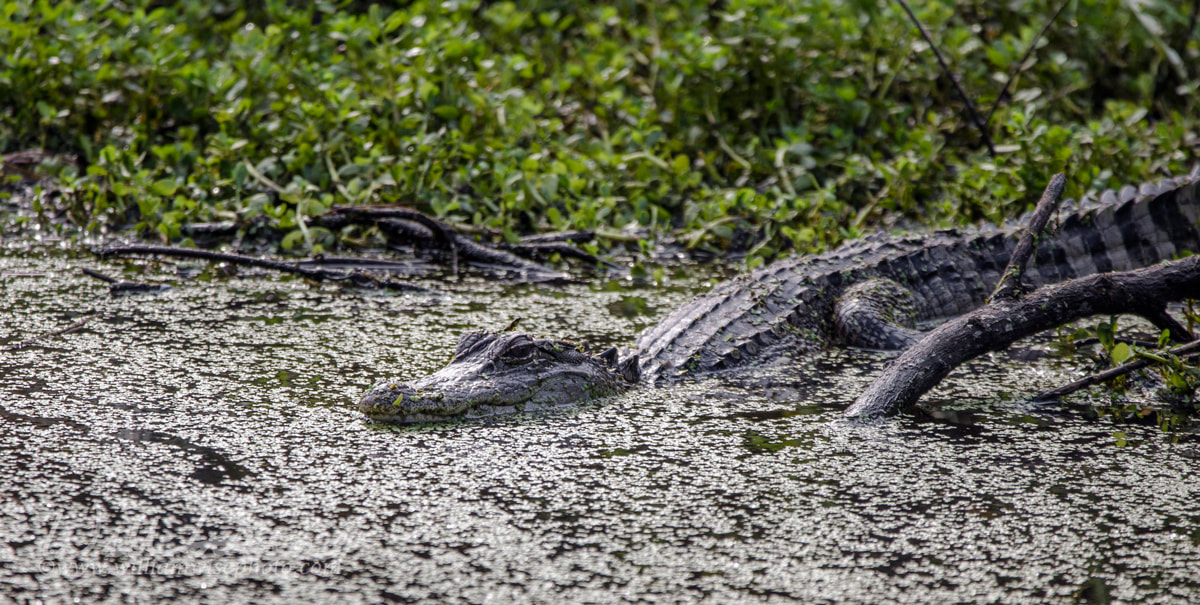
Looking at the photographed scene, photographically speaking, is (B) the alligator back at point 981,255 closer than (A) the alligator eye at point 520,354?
No

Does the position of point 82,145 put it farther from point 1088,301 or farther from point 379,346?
point 1088,301

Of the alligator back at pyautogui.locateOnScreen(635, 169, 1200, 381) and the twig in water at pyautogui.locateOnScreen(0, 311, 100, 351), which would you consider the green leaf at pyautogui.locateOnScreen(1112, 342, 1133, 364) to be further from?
the twig in water at pyautogui.locateOnScreen(0, 311, 100, 351)

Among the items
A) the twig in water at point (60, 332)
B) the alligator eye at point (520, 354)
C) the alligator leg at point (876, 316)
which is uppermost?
the alligator eye at point (520, 354)

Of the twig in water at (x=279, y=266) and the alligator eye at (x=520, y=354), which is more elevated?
the alligator eye at (x=520, y=354)

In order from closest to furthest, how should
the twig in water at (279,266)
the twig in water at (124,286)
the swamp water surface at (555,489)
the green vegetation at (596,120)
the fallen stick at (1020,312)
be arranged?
the swamp water surface at (555,489), the fallen stick at (1020,312), the twig in water at (124,286), the twig in water at (279,266), the green vegetation at (596,120)

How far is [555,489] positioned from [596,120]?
4389 mm

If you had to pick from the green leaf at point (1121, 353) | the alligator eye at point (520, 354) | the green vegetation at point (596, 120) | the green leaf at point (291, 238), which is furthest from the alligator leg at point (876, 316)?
the green leaf at point (291, 238)

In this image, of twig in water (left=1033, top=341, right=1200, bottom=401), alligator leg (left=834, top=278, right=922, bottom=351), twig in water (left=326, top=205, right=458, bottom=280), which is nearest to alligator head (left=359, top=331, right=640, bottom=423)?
alligator leg (left=834, top=278, right=922, bottom=351)

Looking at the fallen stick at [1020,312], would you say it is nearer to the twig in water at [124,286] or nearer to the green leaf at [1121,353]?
the green leaf at [1121,353]

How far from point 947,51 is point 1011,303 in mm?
3797

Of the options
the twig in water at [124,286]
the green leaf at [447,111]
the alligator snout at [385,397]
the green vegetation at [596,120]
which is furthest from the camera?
the green leaf at [447,111]

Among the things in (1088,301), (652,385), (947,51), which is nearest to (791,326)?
(652,385)

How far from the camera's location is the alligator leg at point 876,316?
4137 mm

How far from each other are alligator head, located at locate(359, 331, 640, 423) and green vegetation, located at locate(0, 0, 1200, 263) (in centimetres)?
185
